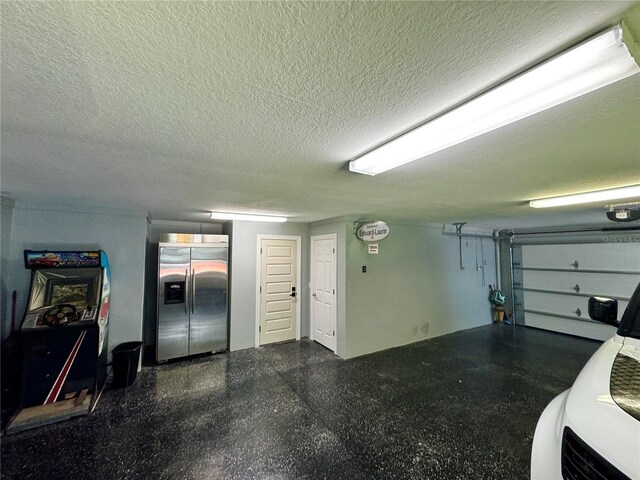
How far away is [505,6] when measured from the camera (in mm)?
638

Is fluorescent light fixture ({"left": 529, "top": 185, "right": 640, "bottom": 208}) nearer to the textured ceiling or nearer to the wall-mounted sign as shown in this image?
the textured ceiling

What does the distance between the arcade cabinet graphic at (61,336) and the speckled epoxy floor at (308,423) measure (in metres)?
0.23

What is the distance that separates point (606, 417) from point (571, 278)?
20.6ft

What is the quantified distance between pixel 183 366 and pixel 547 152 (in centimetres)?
499

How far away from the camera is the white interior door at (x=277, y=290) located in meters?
A: 4.84

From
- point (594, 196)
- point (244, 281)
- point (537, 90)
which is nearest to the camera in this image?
point (537, 90)

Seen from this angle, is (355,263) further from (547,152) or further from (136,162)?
(136,162)

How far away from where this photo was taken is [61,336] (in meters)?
2.73

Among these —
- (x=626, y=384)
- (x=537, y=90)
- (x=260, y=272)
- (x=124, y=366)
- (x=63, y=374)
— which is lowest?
Result: (x=124, y=366)

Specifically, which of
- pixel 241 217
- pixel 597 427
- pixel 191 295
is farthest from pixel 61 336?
pixel 597 427

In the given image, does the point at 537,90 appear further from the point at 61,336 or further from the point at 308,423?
the point at 61,336

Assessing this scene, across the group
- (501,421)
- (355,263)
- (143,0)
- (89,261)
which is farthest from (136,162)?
(501,421)

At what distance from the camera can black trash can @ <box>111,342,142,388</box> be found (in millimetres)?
3205

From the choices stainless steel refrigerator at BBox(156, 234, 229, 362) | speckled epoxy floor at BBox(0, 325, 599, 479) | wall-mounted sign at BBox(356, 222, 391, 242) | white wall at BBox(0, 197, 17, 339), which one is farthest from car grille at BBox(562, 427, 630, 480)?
white wall at BBox(0, 197, 17, 339)
